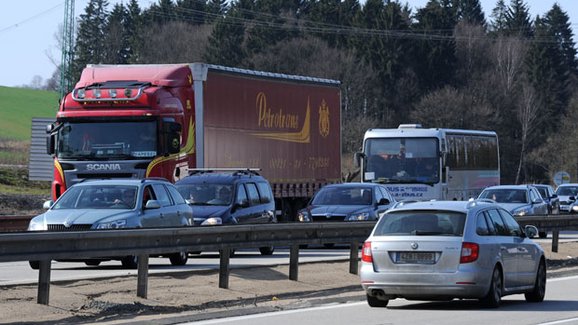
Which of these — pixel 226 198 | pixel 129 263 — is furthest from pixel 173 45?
pixel 129 263

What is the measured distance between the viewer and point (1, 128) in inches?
3895

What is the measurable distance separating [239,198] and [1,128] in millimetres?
73990

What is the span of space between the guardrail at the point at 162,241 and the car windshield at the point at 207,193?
4578 mm

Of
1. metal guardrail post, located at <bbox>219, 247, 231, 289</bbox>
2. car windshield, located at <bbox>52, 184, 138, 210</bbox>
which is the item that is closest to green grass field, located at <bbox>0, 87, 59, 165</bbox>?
car windshield, located at <bbox>52, 184, 138, 210</bbox>

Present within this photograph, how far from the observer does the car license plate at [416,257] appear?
56.4 ft

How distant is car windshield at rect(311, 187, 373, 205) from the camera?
32.6 m

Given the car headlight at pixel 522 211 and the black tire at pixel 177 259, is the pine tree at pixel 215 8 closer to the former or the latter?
the car headlight at pixel 522 211

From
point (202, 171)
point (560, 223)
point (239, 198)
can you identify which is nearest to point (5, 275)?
point (239, 198)

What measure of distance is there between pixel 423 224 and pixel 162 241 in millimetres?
3684

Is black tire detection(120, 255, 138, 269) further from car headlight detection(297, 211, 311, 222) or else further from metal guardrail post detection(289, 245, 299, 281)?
car headlight detection(297, 211, 311, 222)

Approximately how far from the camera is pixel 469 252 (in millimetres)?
17125

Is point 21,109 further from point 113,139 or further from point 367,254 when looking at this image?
point 367,254

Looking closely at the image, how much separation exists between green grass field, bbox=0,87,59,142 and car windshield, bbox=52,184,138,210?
7131cm

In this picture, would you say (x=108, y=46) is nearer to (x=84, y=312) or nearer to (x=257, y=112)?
(x=257, y=112)
